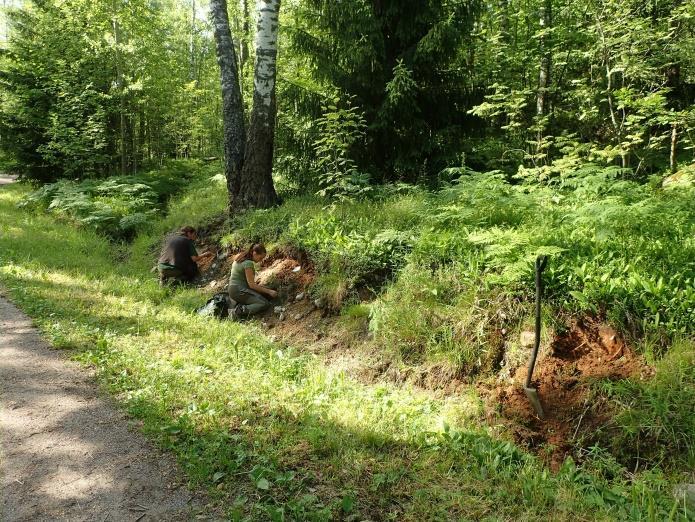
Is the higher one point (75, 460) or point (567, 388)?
point (567, 388)

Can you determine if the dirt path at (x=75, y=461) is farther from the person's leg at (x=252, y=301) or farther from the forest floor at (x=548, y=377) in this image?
the person's leg at (x=252, y=301)

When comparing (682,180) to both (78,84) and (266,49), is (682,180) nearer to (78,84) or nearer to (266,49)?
(266,49)

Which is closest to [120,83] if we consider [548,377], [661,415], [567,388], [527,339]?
[527,339]

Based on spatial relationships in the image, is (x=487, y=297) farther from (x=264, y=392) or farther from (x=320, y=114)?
(x=320, y=114)

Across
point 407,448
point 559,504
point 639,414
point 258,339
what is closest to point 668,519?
point 559,504

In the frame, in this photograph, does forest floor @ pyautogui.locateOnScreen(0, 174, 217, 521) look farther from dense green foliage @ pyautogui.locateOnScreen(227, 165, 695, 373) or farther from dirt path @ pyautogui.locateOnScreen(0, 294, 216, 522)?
dense green foliage @ pyautogui.locateOnScreen(227, 165, 695, 373)

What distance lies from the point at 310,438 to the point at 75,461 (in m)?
1.76

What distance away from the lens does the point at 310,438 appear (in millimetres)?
3662

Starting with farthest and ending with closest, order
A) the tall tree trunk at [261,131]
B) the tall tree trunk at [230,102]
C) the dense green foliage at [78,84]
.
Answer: the dense green foliage at [78,84]
the tall tree trunk at [230,102]
the tall tree trunk at [261,131]

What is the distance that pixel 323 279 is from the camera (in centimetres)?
674

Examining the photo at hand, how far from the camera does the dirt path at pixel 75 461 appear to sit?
2.97 meters

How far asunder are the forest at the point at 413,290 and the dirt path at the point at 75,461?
19cm

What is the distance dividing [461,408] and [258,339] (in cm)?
297

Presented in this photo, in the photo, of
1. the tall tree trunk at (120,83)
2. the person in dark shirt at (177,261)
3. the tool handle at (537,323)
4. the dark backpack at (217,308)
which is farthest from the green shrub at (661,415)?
the tall tree trunk at (120,83)
